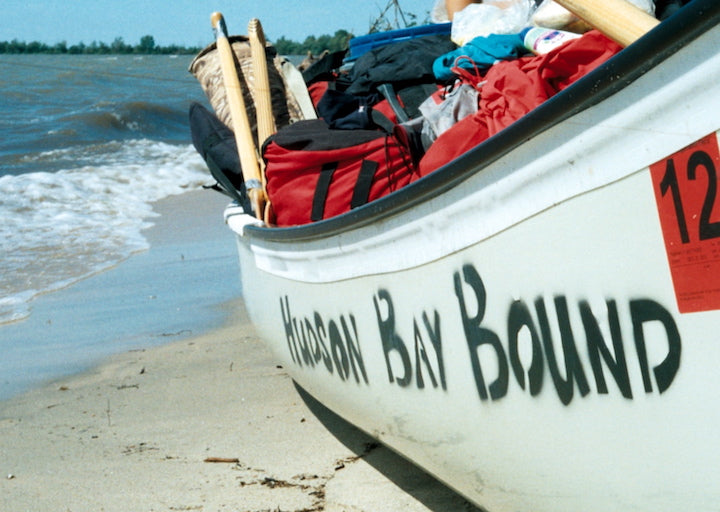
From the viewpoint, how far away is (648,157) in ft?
4.66

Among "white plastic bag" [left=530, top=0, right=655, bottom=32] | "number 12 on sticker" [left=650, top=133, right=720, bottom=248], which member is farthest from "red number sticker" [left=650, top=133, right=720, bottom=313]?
"white plastic bag" [left=530, top=0, right=655, bottom=32]

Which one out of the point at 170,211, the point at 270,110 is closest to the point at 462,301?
the point at 270,110

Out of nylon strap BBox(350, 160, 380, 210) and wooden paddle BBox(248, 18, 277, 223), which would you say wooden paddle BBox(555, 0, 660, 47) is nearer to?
nylon strap BBox(350, 160, 380, 210)

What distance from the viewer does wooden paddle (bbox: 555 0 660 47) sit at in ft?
5.97

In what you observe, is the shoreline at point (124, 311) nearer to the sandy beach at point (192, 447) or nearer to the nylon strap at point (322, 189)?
the sandy beach at point (192, 447)

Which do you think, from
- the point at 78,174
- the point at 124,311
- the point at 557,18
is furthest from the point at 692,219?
the point at 78,174

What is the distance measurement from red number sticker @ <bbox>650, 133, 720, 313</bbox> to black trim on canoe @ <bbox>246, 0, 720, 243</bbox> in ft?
0.49

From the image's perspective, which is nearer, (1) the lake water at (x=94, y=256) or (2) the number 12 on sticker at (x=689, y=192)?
(2) the number 12 on sticker at (x=689, y=192)

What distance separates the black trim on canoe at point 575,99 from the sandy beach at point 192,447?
951 millimetres

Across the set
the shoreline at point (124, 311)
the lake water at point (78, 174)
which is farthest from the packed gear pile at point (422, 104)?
the lake water at point (78, 174)

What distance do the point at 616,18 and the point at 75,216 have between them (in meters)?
7.06

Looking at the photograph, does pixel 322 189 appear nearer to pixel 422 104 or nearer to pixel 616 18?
pixel 422 104

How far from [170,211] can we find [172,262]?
109 inches

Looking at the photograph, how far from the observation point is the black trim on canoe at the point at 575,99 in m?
1.30
